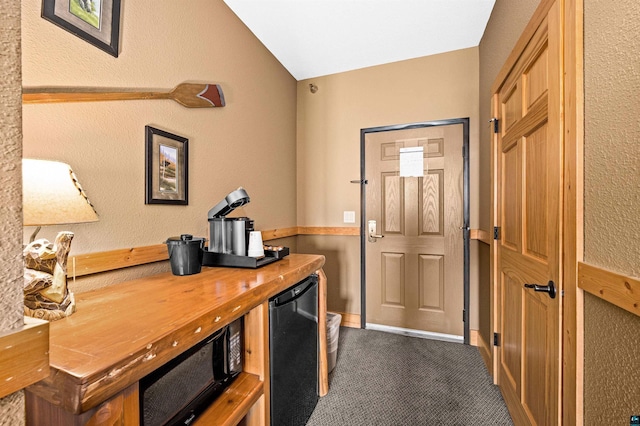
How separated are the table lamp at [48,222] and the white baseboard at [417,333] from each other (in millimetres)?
2547

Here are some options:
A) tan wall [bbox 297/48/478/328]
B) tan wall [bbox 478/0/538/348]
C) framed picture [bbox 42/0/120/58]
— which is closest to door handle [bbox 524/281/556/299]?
tan wall [bbox 478/0/538/348]

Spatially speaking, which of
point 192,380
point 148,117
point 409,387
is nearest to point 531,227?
point 409,387

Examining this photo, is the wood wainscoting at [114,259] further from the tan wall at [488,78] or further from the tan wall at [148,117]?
the tan wall at [488,78]

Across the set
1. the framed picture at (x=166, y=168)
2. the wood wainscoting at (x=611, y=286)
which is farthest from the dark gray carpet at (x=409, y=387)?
the framed picture at (x=166, y=168)

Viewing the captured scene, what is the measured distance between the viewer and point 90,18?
120 cm

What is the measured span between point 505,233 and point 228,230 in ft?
5.47

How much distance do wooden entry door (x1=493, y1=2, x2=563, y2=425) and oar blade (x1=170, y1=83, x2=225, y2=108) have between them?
1.65m

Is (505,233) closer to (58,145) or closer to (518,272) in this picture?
(518,272)

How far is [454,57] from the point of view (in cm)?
262

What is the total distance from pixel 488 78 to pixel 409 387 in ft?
7.64

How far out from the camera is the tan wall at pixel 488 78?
1.67 meters

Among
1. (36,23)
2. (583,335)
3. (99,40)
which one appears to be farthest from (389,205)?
(36,23)

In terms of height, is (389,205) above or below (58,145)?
below

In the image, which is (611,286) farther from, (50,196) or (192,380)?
(50,196)
